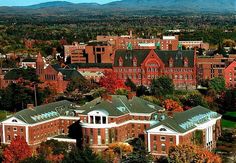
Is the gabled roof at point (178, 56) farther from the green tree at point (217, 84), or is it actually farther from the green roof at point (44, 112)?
the green roof at point (44, 112)

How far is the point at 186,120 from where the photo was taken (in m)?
54.9

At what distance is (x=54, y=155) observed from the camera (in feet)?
170

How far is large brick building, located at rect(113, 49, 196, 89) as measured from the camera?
8950 cm

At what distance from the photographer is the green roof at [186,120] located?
52.8m

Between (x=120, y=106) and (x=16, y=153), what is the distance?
40.5 ft

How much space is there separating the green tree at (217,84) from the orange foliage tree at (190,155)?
34.8 metres

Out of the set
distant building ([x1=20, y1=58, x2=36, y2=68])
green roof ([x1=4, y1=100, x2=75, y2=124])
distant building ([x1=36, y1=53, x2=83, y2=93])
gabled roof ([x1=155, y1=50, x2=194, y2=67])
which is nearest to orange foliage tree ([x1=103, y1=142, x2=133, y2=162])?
green roof ([x1=4, y1=100, x2=75, y2=124])

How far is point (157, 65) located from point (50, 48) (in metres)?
56.9

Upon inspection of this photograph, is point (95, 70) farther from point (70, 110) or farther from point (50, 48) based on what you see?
point (50, 48)

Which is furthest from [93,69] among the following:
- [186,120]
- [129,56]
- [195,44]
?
[195,44]

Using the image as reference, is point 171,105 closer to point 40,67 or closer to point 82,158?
point 82,158

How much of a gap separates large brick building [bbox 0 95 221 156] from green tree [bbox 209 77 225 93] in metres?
22.3

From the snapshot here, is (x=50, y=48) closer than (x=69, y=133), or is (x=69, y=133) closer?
(x=69, y=133)

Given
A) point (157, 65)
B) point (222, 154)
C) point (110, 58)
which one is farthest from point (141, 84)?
point (222, 154)
